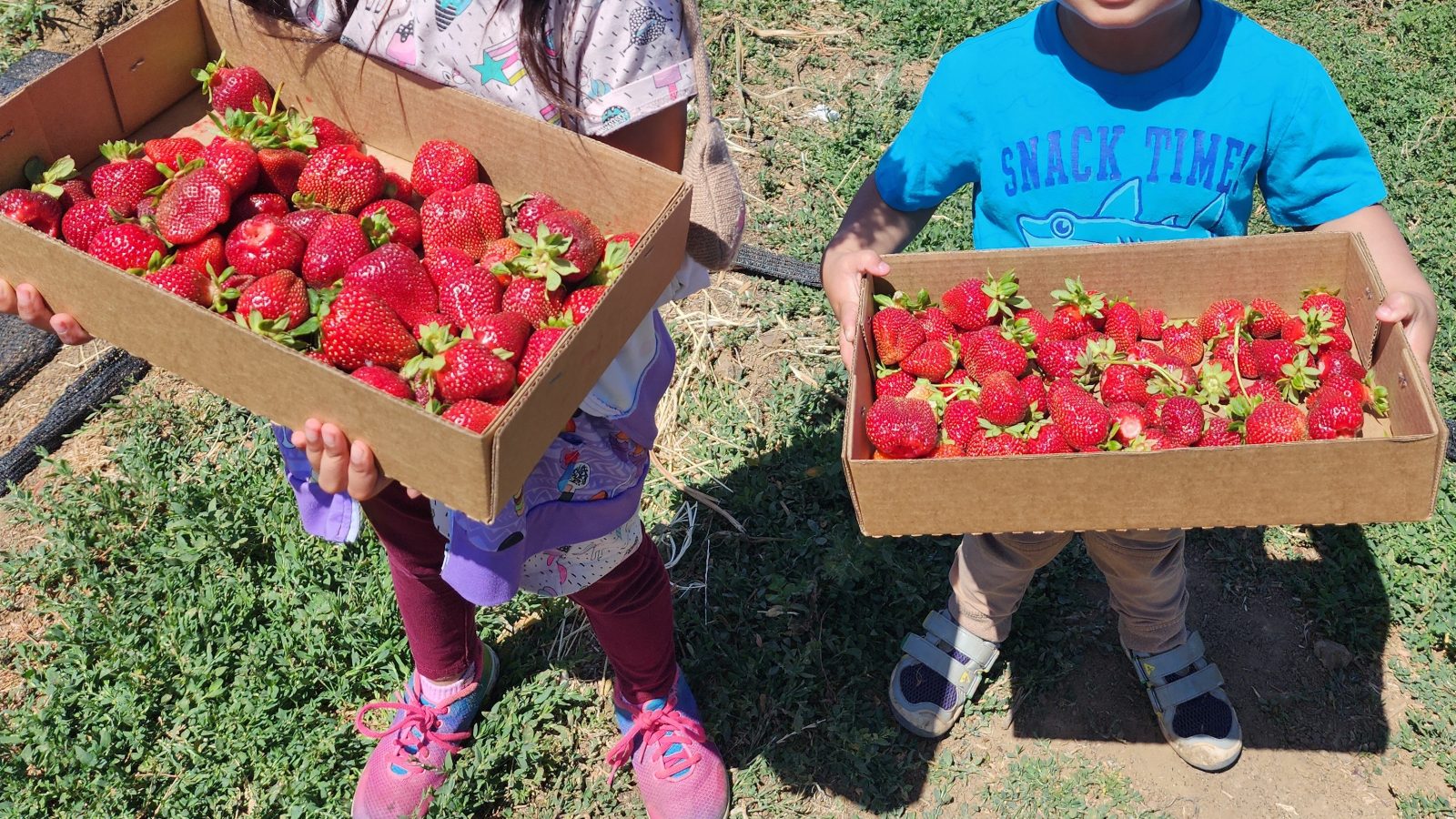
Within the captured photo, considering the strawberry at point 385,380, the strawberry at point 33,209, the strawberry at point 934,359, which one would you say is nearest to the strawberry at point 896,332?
the strawberry at point 934,359

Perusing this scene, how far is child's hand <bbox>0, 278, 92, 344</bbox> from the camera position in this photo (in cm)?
179

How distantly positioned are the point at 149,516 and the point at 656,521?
4.58ft

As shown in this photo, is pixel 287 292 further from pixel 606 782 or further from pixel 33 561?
pixel 33 561

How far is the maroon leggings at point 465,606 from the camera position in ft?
7.31

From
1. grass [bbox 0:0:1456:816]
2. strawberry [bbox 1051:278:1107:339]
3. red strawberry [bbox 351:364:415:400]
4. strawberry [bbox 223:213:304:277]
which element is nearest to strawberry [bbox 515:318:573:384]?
red strawberry [bbox 351:364:415:400]

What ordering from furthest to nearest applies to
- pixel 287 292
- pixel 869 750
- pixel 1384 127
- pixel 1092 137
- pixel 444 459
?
1. pixel 1384 127
2. pixel 869 750
3. pixel 1092 137
4. pixel 287 292
5. pixel 444 459

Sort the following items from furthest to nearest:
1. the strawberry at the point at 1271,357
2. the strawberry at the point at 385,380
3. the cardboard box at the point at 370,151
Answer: the strawberry at the point at 1271,357 < the strawberry at the point at 385,380 < the cardboard box at the point at 370,151

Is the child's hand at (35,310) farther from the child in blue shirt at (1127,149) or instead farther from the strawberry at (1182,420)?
the strawberry at (1182,420)

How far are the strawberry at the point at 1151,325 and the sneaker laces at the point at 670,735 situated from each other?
1315mm

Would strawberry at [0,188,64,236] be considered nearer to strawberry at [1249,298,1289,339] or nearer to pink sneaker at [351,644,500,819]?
pink sneaker at [351,644,500,819]

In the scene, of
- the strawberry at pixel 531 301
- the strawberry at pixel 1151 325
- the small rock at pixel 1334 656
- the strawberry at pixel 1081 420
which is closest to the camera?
the strawberry at pixel 531 301

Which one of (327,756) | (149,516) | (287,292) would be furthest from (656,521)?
(287,292)

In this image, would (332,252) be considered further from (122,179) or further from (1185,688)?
(1185,688)

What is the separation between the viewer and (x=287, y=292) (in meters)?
1.79
